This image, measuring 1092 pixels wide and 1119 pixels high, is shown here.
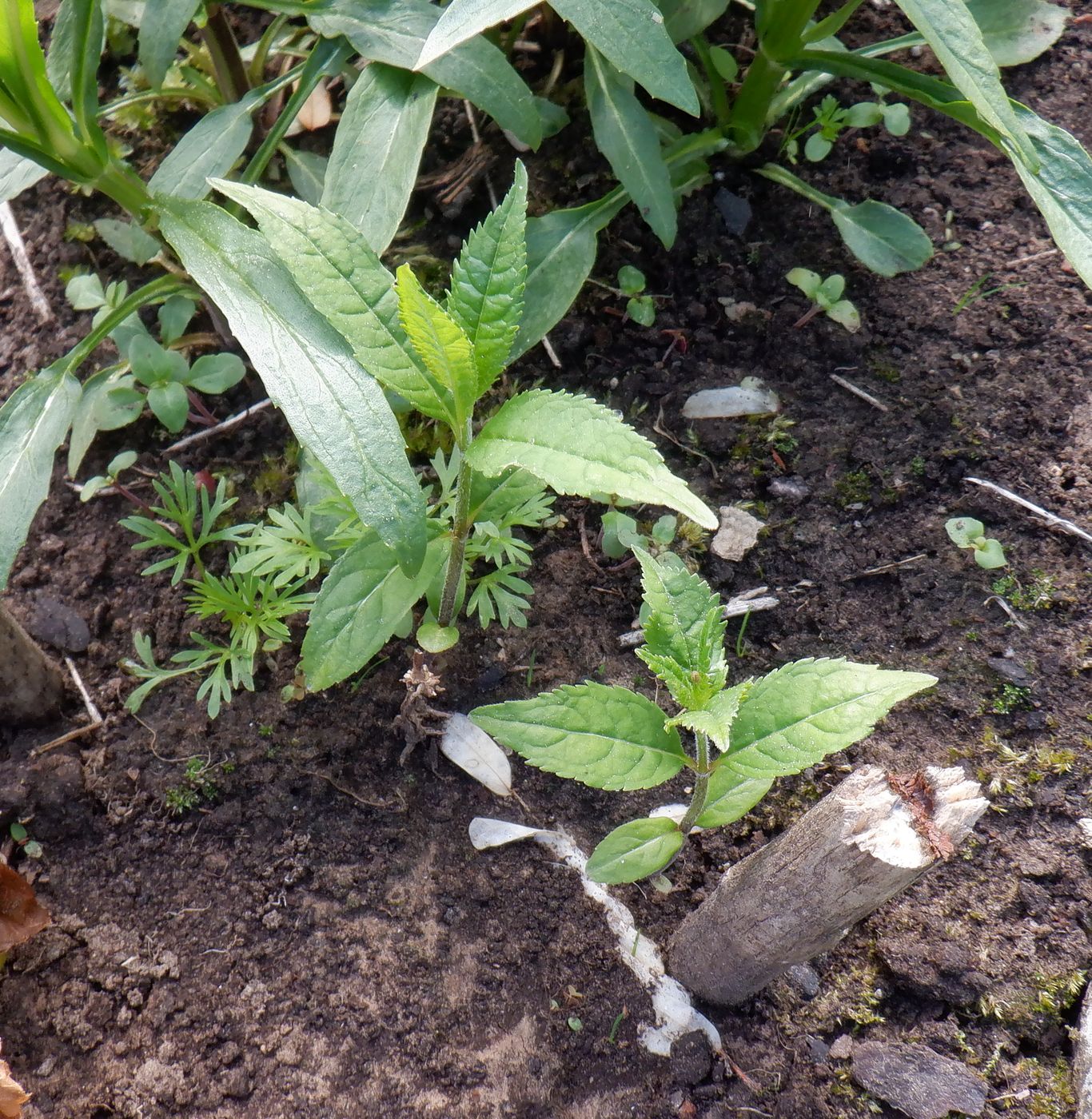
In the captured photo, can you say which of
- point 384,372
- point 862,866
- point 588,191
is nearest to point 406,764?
point 384,372

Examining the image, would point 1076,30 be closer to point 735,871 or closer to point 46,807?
point 735,871

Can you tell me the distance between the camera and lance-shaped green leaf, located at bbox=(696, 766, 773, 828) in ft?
5.41

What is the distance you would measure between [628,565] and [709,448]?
0.41 m

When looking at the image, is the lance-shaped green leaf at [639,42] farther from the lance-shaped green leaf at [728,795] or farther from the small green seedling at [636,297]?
the lance-shaped green leaf at [728,795]

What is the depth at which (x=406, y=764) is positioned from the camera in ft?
7.03

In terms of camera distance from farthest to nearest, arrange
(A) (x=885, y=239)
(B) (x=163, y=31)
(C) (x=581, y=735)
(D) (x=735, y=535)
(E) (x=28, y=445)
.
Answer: (A) (x=885, y=239) < (D) (x=735, y=535) < (B) (x=163, y=31) < (E) (x=28, y=445) < (C) (x=581, y=735)

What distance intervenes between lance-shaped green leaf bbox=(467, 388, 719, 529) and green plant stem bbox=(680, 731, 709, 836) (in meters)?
0.42

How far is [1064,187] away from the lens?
1960 mm

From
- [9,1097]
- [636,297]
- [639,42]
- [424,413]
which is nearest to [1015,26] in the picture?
[636,297]

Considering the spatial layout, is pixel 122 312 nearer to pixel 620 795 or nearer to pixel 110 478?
pixel 110 478

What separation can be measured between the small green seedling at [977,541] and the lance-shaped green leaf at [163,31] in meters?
2.28

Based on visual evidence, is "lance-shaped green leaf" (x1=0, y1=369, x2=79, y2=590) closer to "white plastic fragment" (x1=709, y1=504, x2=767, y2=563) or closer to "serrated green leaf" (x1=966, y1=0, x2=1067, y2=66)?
"white plastic fragment" (x1=709, y1=504, x2=767, y2=563)

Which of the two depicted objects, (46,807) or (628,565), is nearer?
(46,807)

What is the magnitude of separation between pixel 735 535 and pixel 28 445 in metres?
1.73
